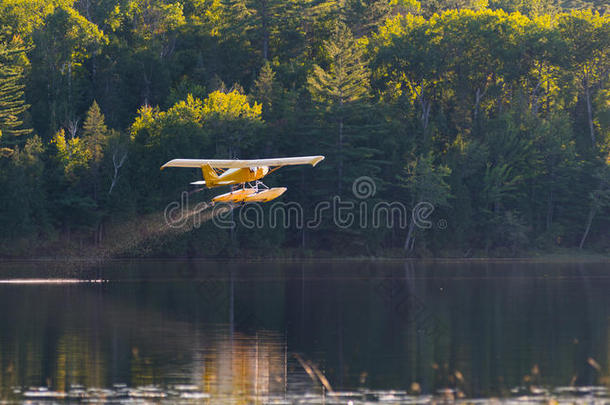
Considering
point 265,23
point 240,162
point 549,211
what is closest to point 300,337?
point 240,162

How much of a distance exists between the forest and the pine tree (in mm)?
227

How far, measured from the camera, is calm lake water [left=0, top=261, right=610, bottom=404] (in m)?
25.9

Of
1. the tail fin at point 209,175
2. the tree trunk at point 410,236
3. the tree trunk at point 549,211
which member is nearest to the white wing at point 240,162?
the tail fin at point 209,175

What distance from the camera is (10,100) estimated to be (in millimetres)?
79062

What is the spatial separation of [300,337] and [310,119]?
4567 centimetres

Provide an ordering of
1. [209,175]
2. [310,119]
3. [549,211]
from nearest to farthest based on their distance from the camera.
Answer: [209,175]
[310,119]
[549,211]

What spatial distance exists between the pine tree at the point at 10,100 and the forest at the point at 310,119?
23 centimetres

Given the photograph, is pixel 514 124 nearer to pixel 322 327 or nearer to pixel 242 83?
pixel 242 83

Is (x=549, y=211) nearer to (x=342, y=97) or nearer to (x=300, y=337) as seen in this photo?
(x=342, y=97)

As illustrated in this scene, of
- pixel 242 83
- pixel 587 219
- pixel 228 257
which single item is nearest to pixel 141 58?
pixel 242 83

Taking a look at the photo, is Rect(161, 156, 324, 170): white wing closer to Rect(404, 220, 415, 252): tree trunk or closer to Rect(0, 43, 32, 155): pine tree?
Rect(0, 43, 32, 155): pine tree

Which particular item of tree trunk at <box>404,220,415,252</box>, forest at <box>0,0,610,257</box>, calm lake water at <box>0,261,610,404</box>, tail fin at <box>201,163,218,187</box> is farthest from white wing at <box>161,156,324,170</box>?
tree trunk at <box>404,220,415,252</box>

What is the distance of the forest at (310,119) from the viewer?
243ft

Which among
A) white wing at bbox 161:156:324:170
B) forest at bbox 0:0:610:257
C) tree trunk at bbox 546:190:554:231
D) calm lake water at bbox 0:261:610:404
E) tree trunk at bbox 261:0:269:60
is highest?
tree trunk at bbox 261:0:269:60
